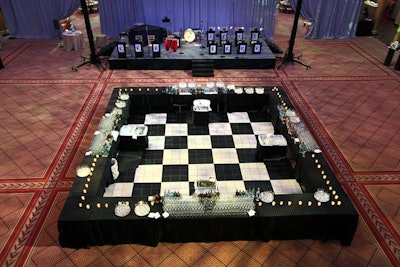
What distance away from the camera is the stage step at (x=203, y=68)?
12.1 m

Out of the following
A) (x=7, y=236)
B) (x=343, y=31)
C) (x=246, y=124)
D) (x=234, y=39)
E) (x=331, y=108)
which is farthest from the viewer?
(x=343, y=31)

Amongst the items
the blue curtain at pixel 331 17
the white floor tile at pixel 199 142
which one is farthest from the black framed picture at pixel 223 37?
the white floor tile at pixel 199 142

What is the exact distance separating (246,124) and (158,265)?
4831mm

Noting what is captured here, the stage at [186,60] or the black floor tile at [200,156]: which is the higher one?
the stage at [186,60]

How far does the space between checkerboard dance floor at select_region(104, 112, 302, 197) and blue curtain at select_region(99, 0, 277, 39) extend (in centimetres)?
759

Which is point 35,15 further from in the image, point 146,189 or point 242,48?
point 146,189

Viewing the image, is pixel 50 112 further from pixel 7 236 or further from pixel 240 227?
pixel 240 227

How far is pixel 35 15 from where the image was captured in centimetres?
1540

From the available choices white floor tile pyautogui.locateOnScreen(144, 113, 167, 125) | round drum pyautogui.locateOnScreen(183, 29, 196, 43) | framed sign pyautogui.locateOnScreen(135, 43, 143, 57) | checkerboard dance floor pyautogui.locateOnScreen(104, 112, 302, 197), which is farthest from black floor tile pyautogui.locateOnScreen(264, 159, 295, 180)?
round drum pyautogui.locateOnScreen(183, 29, 196, 43)

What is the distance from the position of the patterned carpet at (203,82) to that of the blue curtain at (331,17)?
69cm

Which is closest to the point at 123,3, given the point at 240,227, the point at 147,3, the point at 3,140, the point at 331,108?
the point at 147,3

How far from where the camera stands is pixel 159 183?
702cm

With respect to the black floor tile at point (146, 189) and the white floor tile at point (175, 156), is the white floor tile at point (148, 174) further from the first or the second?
the white floor tile at point (175, 156)

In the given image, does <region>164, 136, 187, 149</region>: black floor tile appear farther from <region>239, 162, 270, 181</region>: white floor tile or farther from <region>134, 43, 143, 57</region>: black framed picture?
<region>134, 43, 143, 57</region>: black framed picture
